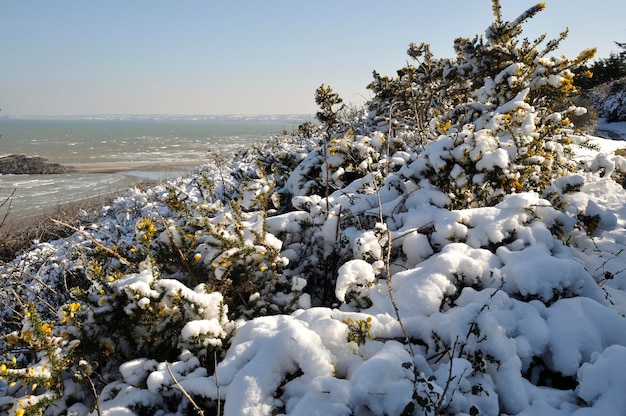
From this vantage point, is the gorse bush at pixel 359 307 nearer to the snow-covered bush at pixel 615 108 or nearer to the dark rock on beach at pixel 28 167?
the snow-covered bush at pixel 615 108

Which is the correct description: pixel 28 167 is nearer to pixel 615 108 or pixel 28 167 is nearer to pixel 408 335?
pixel 408 335

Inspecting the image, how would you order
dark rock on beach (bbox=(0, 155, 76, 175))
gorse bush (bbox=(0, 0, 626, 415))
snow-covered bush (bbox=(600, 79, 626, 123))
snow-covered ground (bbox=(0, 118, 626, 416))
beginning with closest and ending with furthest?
snow-covered ground (bbox=(0, 118, 626, 416)), gorse bush (bbox=(0, 0, 626, 415)), snow-covered bush (bbox=(600, 79, 626, 123)), dark rock on beach (bbox=(0, 155, 76, 175))

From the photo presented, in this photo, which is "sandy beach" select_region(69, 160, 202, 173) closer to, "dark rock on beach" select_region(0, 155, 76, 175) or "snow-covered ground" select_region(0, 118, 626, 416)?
"dark rock on beach" select_region(0, 155, 76, 175)

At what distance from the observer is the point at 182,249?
2.82 meters

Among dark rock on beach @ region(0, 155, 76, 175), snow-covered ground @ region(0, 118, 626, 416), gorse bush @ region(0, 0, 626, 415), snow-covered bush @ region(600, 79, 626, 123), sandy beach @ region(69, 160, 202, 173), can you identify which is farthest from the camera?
sandy beach @ region(69, 160, 202, 173)

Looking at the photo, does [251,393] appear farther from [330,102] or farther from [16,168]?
[16,168]

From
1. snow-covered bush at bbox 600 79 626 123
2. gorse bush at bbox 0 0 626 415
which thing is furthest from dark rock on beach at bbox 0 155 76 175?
snow-covered bush at bbox 600 79 626 123

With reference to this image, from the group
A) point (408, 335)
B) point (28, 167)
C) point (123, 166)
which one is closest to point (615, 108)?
point (408, 335)

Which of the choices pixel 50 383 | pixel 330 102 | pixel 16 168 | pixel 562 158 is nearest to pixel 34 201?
pixel 16 168

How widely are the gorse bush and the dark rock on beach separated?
2757cm

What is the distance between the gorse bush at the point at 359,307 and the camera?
1843 mm

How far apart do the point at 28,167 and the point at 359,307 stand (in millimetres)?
31961

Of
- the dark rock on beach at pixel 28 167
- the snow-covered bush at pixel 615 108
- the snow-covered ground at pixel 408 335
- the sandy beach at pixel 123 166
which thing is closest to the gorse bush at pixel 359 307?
the snow-covered ground at pixel 408 335

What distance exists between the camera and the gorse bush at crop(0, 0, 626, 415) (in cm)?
184
